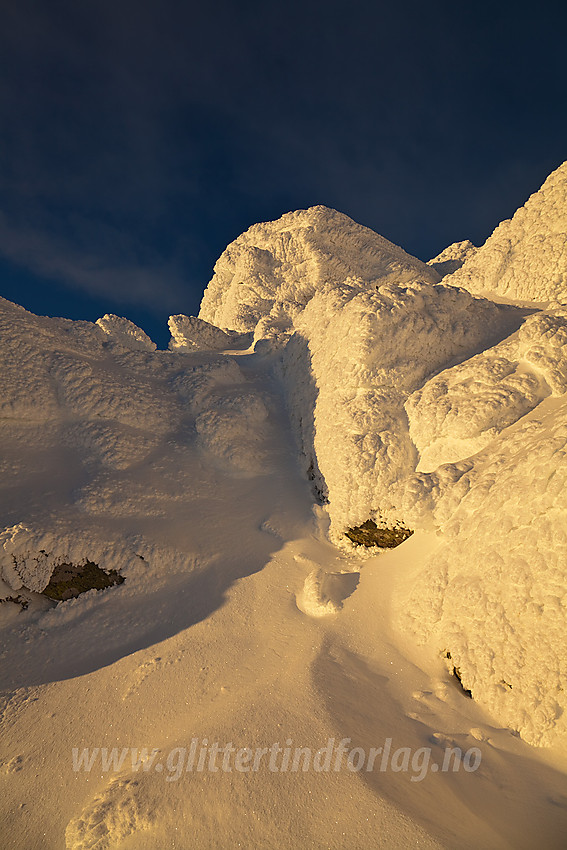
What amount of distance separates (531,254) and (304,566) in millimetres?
8055

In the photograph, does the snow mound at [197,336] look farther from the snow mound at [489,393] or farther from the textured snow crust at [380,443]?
the snow mound at [489,393]

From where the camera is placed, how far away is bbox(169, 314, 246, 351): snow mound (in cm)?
1275

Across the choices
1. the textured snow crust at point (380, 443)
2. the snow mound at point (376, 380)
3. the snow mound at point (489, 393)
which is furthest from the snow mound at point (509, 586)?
the snow mound at point (376, 380)

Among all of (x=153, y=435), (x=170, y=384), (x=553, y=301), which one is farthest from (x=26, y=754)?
(x=553, y=301)

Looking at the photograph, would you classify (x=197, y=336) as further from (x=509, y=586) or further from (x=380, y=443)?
(x=509, y=586)

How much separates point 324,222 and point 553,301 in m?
9.92

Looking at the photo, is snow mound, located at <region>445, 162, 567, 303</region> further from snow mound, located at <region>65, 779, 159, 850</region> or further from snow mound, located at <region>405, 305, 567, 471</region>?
snow mound, located at <region>65, 779, 159, 850</region>

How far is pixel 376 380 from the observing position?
7.35 metres

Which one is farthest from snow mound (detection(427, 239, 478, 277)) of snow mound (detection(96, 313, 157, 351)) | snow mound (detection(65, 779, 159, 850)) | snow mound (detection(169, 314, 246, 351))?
snow mound (detection(65, 779, 159, 850))

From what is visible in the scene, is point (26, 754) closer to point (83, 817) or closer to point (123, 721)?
point (123, 721)

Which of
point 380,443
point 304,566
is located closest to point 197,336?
point 380,443

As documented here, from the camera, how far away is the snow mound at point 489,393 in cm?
577

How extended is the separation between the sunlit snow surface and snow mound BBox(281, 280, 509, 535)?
0.15 ft

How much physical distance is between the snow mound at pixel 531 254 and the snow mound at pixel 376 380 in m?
1.45
